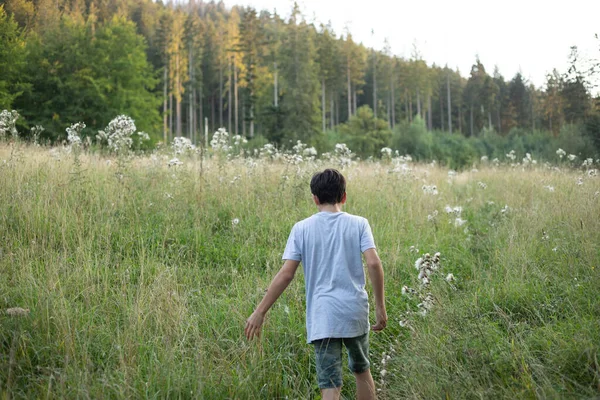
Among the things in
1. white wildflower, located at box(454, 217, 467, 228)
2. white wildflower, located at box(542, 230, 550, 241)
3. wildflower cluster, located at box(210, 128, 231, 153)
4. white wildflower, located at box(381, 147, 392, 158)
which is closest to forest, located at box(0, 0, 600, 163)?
wildflower cluster, located at box(210, 128, 231, 153)

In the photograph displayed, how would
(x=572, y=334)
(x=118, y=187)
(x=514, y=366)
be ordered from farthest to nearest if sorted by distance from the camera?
(x=118, y=187) < (x=572, y=334) < (x=514, y=366)

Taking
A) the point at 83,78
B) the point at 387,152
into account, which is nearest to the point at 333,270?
the point at 387,152

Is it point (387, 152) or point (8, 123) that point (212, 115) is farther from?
point (8, 123)

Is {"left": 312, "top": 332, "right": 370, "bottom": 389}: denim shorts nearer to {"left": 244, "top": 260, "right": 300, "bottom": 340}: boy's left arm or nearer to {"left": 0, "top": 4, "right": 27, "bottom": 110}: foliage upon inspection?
{"left": 244, "top": 260, "right": 300, "bottom": 340}: boy's left arm

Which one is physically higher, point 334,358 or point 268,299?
point 268,299

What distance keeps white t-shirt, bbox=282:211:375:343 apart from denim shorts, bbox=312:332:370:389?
0.08 meters

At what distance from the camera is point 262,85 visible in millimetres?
47781

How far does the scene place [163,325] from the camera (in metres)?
4.04

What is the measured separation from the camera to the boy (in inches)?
114

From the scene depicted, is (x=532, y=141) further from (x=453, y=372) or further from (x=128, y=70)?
(x=453, y=372)

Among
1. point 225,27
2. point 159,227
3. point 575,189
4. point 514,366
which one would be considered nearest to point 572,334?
point 514,366

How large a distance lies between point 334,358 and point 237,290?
2.28 meters

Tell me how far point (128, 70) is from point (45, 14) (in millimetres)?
7004

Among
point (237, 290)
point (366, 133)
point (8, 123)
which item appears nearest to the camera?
point (237, 290)
